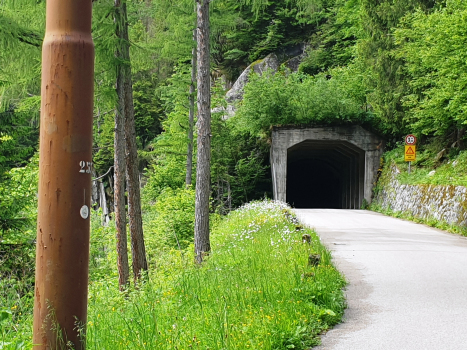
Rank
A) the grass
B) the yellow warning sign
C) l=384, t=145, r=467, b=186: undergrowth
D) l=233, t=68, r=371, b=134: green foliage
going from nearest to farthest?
the grass → l=384, t=145, r=467, b=186: undergrowth → the yellow warning sign → l=233, t=68, r=371, b=134: green foliage

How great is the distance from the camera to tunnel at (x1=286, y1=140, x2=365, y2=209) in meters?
29.9

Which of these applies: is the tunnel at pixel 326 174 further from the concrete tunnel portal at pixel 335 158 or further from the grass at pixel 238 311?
the grass at pixel 238 311

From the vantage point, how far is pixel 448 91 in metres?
16.8

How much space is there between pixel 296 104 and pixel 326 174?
15.3 metres

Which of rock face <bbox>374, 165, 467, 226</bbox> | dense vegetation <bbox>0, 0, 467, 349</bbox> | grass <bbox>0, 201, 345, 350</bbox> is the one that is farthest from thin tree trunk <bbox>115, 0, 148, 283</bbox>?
rock face <bbox>374, 165, 467, 226</bbox>

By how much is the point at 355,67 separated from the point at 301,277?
28189 millimetres

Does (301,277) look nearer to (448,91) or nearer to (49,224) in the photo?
(49,224)

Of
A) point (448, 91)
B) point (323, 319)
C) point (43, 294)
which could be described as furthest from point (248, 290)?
point (448, 91)

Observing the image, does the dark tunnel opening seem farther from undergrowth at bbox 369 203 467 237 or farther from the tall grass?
the tall grass

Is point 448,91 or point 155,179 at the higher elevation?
point 448,91

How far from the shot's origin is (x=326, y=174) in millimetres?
42281

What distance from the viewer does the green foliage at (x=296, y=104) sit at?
27234 millimetres

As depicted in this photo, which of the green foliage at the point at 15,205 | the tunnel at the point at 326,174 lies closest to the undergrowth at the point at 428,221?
the tunnel at the point at 326,174

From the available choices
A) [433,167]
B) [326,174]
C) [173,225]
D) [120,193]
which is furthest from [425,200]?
[326,174]
